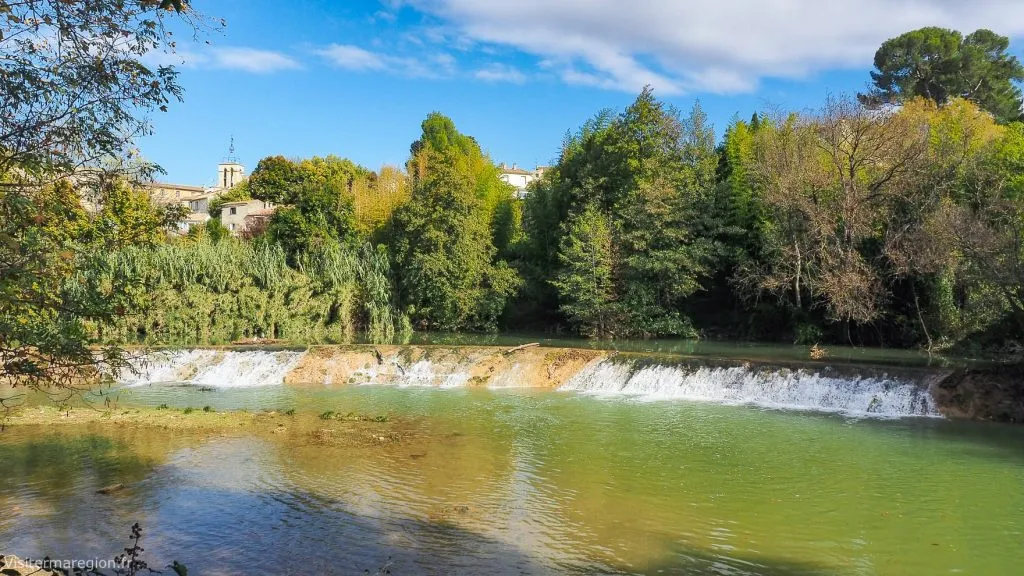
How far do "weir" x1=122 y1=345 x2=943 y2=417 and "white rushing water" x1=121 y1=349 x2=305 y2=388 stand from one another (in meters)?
0.03

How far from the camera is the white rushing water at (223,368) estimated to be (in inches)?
829

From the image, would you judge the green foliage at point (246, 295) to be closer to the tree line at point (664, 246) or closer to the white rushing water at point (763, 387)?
the tree line at point (664, 246)

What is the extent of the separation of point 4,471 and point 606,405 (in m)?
12.2

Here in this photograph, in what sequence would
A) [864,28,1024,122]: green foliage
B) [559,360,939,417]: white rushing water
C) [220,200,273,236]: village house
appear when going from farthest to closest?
[220,200,273,236]: village house, [864,28,1024,122]: green foliage, [559,360,939,417]: white rushing water

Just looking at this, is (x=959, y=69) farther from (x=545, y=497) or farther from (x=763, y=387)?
(x=545, y=497)

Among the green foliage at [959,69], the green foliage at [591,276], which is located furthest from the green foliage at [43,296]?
the green foliage at [959,69]

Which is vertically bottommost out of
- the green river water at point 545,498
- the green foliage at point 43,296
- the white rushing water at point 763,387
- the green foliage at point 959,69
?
the green river water at point 545,498

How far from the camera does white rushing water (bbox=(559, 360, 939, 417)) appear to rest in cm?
1595

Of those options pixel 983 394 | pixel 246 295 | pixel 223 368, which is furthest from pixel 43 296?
pixel 246 295

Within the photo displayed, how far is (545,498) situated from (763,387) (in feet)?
33.2

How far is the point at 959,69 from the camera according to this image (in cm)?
4412

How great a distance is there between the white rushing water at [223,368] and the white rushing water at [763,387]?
925cm

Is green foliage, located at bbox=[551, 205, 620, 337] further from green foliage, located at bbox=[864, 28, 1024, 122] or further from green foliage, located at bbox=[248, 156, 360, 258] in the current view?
green foliage, located at bbox=[864, 28, 1024, 122]

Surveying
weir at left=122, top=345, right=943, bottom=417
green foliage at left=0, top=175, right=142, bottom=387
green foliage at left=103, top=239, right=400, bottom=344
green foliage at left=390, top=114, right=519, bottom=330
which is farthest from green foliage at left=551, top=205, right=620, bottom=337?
green foliage at left=0, top=175, right=142, bottom=387
